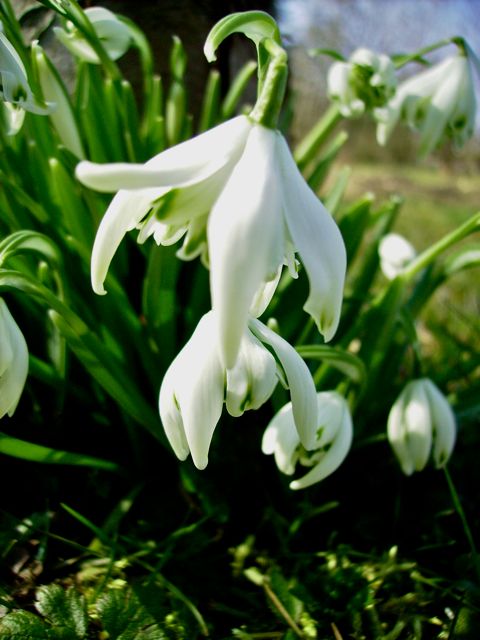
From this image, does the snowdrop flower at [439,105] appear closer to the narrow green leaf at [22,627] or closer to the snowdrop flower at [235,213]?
the snowdrop flower at [235,213]

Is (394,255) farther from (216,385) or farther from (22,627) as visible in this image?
(22,627)

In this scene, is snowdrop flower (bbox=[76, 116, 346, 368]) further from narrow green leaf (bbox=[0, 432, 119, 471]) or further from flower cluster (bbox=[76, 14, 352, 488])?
narrow green leaf (bbox=[0, 432, 119, 471])

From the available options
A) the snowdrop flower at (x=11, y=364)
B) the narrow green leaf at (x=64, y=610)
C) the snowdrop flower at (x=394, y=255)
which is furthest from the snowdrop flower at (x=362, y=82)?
the narrow green leaf at (x=64, y=610)

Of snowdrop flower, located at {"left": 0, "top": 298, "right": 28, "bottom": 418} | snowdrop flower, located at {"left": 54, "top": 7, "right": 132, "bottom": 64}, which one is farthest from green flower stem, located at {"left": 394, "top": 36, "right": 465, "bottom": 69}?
snowdrop flower, located at {"left": 0, "top": 298, "right": 28, "bottom": 418}

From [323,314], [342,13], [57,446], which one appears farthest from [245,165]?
[342,13]

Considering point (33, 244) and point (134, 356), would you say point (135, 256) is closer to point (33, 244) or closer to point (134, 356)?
point (134, 356)

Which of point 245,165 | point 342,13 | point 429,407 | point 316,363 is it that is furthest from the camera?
point 342,13
